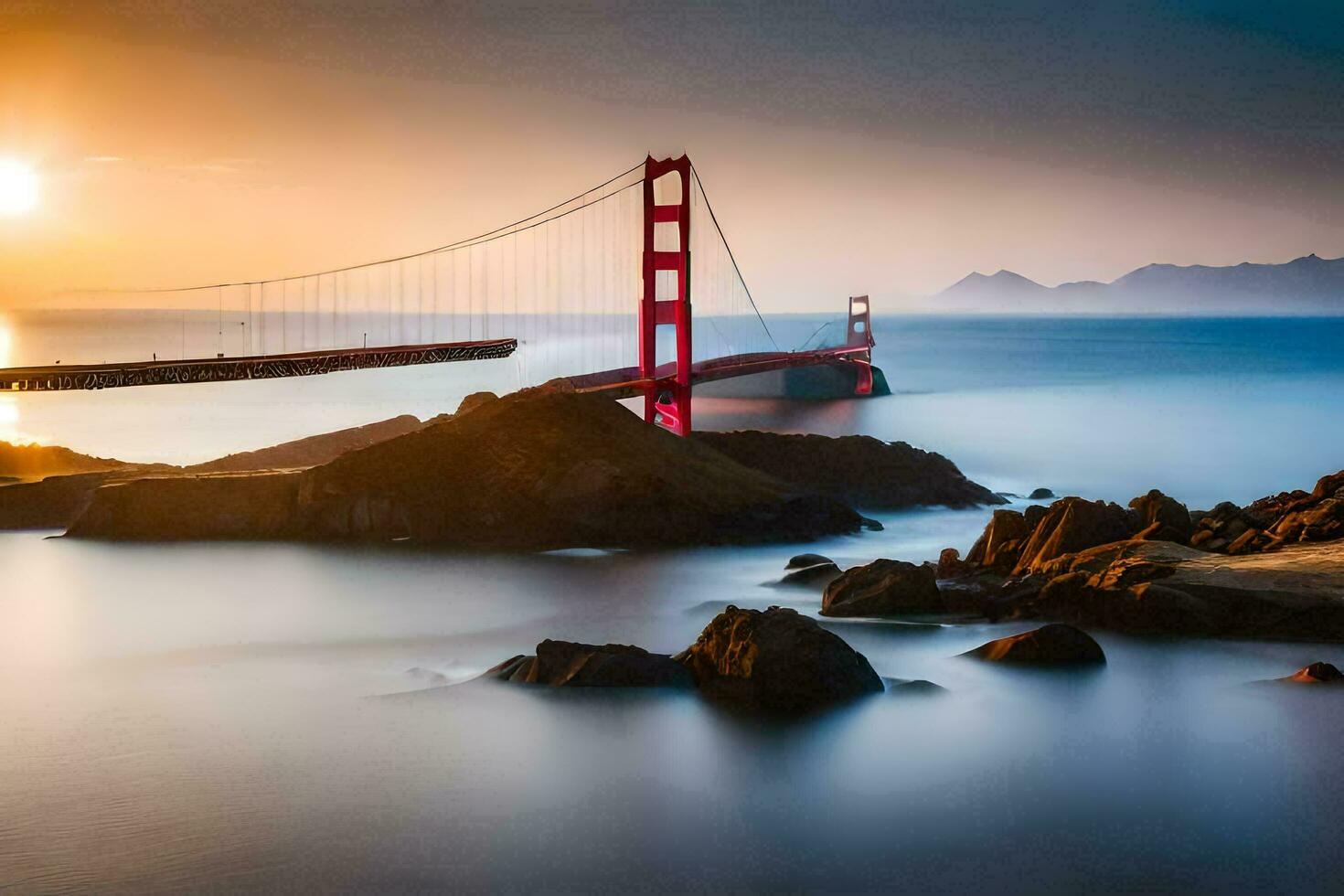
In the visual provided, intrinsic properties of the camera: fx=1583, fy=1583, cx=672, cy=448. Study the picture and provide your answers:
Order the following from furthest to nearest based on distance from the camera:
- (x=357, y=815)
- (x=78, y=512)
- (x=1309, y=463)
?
(x=1309, y=463), (x=78, y=512), (x=357, y=815)

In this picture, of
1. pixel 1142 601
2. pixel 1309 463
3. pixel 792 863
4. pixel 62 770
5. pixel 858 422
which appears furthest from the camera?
pixel 858 422

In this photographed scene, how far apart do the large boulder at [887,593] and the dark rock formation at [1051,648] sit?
3.53 ft

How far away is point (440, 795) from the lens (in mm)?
7766

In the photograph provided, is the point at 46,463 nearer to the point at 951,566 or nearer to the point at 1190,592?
the point at 951,566

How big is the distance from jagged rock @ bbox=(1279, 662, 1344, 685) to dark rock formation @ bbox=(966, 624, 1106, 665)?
1.17 meters

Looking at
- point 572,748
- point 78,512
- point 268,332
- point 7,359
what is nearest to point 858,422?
point 78,512

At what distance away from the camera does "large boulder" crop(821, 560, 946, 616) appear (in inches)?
420

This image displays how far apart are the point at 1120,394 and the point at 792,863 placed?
3687cm

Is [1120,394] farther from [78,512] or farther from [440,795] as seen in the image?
[440,795]

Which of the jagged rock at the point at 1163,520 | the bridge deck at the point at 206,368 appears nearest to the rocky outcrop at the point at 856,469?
the jagged rock at the point at 1163,520

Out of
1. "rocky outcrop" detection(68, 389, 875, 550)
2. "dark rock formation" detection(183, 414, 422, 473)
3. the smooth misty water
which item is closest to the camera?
the smooth misty water

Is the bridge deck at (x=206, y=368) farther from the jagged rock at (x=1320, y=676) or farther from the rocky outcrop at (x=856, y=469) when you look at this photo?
the jagged rock at (x=1320, y=676)

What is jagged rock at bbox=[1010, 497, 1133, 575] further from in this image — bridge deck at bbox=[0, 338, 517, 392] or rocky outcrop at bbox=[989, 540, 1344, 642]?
bridge deck at bbox=[0, 338, 517, 392]

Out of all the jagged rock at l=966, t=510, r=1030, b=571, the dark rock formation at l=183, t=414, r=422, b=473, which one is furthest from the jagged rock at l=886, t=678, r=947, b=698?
the dark rock formation at l=183, t=414, r=422, b=473
